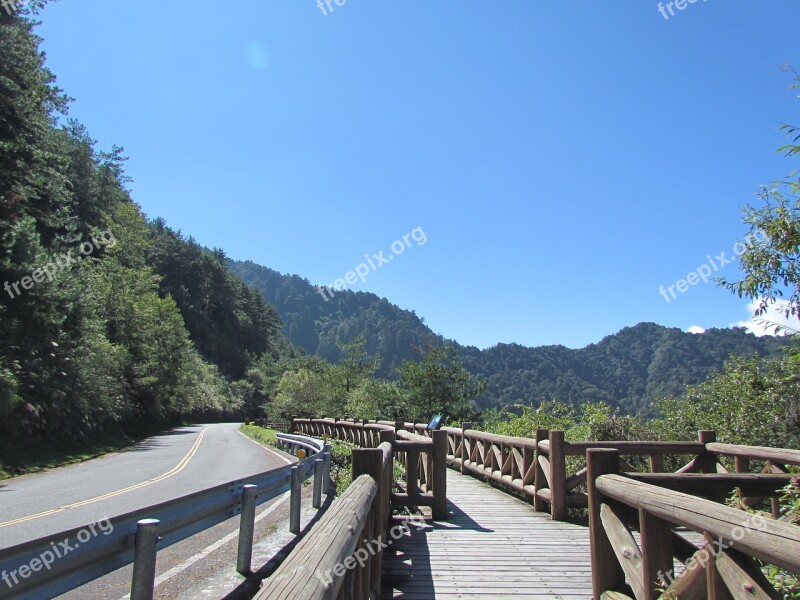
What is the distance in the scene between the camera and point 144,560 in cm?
363

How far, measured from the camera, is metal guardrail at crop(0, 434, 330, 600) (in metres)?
2.66

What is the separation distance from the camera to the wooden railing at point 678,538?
6.82 ft

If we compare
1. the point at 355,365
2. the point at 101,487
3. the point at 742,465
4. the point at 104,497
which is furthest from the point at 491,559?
the point at 355,365

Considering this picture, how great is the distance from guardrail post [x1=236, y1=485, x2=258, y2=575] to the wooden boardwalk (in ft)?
4.40

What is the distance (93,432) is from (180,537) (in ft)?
90.5

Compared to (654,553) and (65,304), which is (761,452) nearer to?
(654,553)

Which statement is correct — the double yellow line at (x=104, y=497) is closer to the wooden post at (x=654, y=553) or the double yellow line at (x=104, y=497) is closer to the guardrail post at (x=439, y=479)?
the guardrail post at (x=439, y=479)

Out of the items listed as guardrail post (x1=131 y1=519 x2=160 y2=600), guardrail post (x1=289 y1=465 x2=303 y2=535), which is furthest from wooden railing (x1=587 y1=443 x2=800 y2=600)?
guardrail post (x1=289 y1=465 x2=303 y2=535)

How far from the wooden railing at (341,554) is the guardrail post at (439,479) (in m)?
3.10

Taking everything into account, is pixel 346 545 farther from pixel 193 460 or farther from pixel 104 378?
pixel 104 378

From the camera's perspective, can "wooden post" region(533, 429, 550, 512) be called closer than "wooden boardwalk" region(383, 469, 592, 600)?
No

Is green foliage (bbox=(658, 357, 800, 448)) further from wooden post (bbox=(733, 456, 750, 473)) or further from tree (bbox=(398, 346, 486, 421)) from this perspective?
tree (bbox=(398, 346, 486, 421))

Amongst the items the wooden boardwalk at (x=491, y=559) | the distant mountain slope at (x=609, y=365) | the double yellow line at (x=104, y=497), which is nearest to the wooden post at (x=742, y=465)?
the wooden boardwalk at (x=491, y=559)

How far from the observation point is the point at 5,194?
19.7 metres
